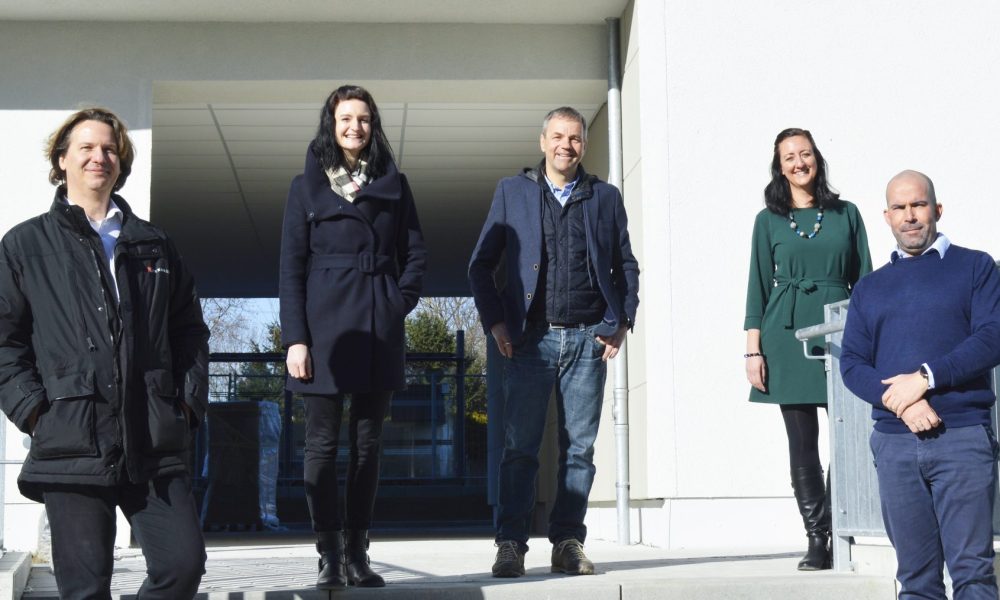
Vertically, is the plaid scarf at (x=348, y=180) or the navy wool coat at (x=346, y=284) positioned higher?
the plaid scarf at (x=348, y=180)

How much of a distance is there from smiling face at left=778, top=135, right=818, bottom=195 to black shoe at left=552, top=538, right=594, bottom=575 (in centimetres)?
168

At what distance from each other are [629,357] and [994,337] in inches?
201

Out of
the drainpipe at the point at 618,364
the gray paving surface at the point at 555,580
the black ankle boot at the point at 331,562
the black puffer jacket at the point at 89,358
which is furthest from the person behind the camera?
the drainpipe at the point at 618,364

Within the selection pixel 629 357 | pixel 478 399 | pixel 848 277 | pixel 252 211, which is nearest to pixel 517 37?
pixel 629 357

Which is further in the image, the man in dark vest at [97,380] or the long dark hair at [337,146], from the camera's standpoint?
the long dark hair at [337,146]

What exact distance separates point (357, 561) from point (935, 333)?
1991 mm

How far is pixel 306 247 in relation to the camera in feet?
14.5

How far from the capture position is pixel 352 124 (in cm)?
438

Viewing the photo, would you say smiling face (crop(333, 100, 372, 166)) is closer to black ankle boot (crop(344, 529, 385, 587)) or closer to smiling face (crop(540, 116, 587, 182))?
smiling face (crop(540, 116, 587, 182))

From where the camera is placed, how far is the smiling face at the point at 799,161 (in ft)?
16.8

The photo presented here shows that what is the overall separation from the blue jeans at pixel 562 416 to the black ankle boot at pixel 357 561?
62cm

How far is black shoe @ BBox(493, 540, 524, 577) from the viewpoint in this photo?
4699 mm

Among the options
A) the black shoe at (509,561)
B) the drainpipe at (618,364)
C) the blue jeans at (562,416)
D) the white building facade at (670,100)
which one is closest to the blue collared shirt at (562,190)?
the blue jeans at (562,416)

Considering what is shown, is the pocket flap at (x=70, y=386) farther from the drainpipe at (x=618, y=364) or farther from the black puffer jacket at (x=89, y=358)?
the drainpipe at (x=618, y=364)
